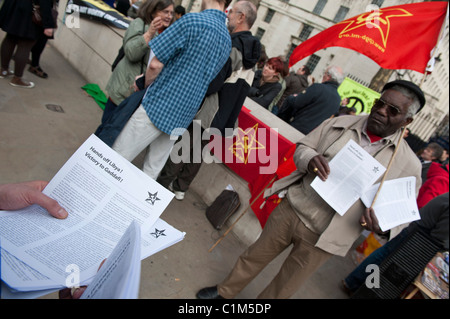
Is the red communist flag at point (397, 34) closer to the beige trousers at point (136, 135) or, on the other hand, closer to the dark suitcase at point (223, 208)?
the beige trousers at point (136, 135)

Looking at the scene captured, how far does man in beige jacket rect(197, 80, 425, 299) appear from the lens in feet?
5.91

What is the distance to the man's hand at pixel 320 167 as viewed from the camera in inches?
73.4

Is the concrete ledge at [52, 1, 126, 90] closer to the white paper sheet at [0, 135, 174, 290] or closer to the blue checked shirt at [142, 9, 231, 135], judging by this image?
the blue checked shirt at [142, 9, 231, 135]

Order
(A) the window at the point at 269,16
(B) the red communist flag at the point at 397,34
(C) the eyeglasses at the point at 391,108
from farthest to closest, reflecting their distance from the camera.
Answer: (A) the window at the point at 269,16, (B) the red communist flag at the point at 397,34, (C) the eyeglasses at the point at 391,108

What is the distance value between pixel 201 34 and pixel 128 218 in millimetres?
1535

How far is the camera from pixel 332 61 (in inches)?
1087

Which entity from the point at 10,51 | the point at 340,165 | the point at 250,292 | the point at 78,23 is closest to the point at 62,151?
the point at 10,51

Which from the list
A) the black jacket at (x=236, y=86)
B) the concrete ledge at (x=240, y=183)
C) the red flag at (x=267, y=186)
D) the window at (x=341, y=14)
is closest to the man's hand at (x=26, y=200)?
the black jacket at (x=236, y=86)

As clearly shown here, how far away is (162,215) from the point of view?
10.4ft

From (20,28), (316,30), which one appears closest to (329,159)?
(20,28)

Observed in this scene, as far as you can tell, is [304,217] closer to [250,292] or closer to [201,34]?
[250,292]

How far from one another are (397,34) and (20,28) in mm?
4632

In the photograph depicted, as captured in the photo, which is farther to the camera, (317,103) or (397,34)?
(317,103)

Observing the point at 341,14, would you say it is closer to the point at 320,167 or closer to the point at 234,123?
the point at 234,123
